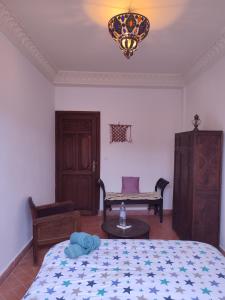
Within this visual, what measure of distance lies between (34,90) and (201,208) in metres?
3.10

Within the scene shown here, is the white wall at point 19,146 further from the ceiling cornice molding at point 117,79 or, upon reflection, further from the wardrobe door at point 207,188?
the wardrobe door at point 207,188

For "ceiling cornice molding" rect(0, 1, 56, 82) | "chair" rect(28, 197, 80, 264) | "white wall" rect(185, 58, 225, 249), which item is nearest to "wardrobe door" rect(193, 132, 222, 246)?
"white wall" rect(185, 58, 225, 249)

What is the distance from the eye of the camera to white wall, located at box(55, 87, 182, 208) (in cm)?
514

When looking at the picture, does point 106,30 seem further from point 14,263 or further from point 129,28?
point 14,263

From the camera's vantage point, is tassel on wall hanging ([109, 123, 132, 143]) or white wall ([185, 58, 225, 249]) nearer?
white wall ([185, 58, 225, 249])

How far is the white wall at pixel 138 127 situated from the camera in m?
5.14

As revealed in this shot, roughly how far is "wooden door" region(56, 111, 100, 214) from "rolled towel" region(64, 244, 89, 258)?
320cm

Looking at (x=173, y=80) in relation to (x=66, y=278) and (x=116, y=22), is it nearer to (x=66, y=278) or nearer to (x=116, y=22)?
(x=116, y=22)

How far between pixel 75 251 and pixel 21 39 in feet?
8.79

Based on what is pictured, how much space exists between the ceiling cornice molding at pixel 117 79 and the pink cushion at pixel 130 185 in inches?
78.4

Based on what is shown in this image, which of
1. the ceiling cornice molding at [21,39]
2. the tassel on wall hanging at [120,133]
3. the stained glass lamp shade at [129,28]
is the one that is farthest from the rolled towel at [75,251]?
the tassel on wall hanging at [120,133]

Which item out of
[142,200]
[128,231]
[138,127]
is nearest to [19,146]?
[128,231]

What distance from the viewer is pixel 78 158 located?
518 cm

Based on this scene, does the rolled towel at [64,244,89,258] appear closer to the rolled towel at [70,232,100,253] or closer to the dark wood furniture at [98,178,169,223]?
the rolled towel at [70,232,100,253]
